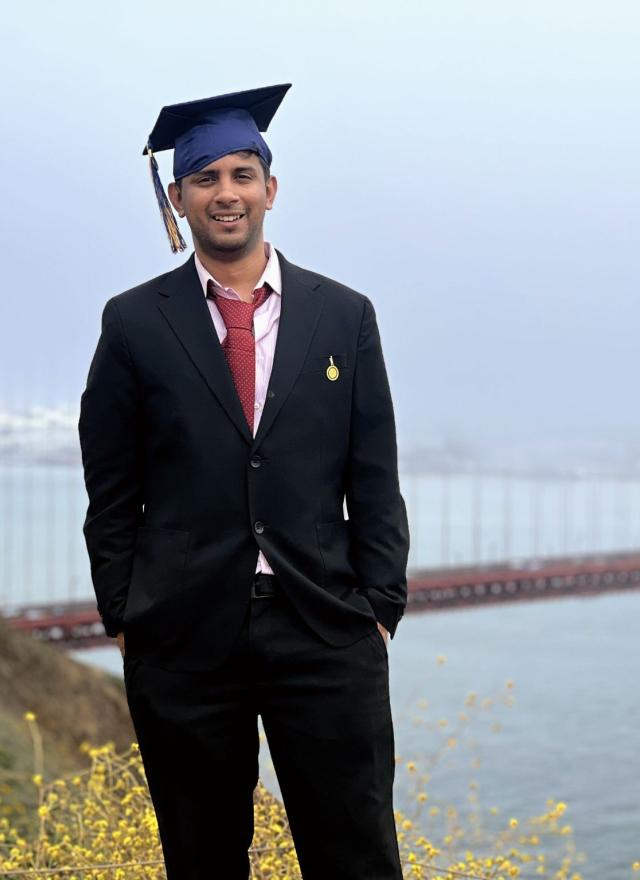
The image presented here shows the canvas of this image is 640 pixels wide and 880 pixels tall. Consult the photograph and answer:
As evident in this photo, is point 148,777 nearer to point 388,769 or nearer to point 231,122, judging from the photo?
point 388,769

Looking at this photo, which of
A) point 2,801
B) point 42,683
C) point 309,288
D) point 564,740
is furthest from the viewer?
point 564,740

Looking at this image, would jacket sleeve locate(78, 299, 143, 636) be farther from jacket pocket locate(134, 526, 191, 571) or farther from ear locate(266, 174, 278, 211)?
ear locate(266, 174, 278, 211)

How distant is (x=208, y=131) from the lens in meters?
2.96

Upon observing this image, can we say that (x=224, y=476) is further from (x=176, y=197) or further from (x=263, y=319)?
(x=176, y=197)

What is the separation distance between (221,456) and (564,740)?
4047 cm

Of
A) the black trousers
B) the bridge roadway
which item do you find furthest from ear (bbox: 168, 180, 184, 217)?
the bridge roadway

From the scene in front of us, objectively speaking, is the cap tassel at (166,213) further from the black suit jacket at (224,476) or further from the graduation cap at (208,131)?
the black suit jacket at (224,476)

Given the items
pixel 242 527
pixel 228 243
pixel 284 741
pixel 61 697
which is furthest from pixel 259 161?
pixel 61 697

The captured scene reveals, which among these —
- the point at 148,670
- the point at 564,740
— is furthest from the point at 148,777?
the point at 564,740

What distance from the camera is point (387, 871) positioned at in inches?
116

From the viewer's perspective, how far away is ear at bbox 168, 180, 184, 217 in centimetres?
304

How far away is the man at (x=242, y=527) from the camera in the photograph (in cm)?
282

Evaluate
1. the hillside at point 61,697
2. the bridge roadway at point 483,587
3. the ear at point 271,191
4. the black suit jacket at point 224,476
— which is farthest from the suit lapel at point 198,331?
the bridge roadway at point 483,587

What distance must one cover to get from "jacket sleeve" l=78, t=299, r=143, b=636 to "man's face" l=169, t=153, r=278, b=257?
28 cm
